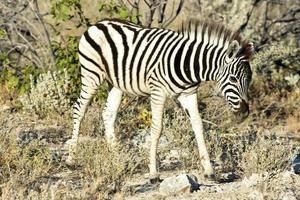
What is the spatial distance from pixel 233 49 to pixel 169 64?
743 millimetres

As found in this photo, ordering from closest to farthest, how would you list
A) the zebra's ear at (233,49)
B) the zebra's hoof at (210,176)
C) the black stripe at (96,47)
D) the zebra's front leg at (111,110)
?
the zebra's ear at (233,49) < the zebra's hoof at (210,176) < the black stripe at (96,47) < the zebra's front leg at (111,110)

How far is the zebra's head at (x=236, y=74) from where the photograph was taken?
6.80 m

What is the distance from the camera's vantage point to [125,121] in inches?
373

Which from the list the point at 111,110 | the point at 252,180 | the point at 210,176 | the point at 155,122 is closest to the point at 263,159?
the point at 252,180

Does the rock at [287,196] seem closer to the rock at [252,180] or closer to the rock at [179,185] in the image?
the rock at [252,180]

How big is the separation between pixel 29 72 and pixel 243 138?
13.1 ft

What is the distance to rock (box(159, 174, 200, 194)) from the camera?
20.2 ft

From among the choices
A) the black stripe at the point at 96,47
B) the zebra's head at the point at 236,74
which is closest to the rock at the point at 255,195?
the zebra's head at the point at 236,74

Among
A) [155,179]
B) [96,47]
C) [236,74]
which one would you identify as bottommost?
[155,179]

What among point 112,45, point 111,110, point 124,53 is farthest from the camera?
point 111,110

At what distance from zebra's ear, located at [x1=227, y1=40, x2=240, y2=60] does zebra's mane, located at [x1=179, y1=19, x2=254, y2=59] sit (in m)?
0.05

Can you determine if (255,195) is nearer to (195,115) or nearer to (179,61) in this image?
(195,115)

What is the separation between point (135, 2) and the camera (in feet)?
34.0

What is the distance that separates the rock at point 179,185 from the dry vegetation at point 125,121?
0.46 feet
